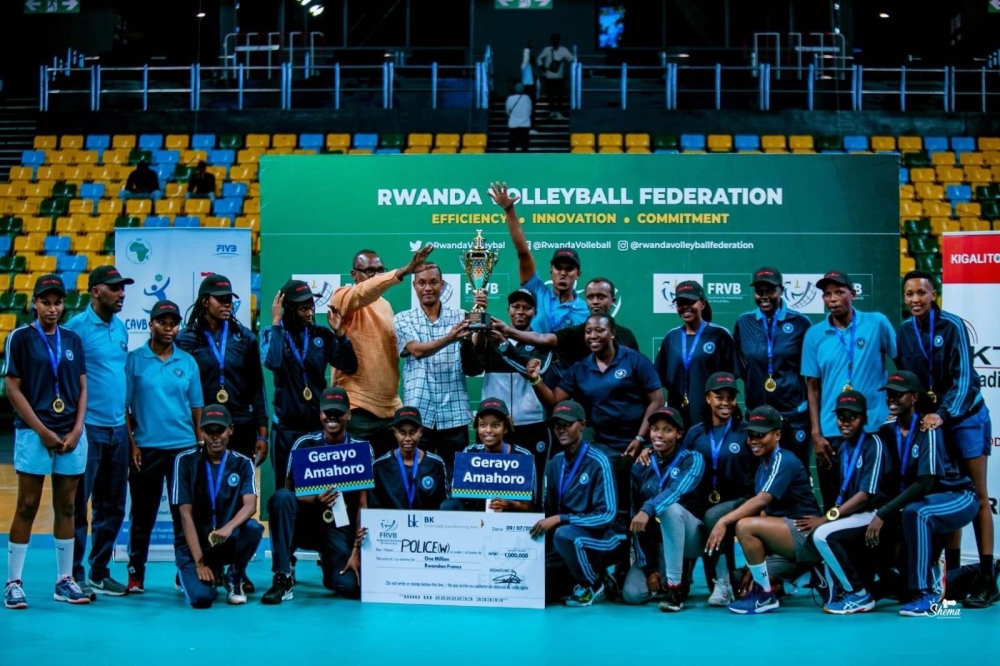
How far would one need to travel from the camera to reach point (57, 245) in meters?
16.9

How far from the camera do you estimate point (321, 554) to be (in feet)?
24.7

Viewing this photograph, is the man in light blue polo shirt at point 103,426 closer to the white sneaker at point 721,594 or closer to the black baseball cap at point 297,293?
the black baseball cap at point 297,293

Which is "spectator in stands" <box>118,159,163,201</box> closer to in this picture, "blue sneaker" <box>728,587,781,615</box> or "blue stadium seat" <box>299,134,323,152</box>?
"blue stadium seat" <box>299,134,323,152</box>

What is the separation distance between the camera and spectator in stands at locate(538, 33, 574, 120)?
18266 mm

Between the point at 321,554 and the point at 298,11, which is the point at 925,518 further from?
the point at 298,11

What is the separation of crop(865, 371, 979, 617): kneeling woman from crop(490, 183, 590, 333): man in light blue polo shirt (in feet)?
6.84

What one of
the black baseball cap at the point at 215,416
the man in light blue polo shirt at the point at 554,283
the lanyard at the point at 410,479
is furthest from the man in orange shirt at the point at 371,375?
the black baseball cap at the point at 215,416

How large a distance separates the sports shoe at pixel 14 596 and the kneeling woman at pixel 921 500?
4767 mm

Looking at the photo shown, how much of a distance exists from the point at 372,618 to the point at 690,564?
192cm

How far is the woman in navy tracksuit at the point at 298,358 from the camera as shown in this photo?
7734 mm

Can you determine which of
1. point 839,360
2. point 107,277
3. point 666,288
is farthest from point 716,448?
point 107,277

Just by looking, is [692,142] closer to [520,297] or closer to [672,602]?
[520,297]

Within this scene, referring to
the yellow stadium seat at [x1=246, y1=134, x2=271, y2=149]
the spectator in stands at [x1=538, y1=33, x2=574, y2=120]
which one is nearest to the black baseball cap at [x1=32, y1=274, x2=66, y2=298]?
the yellow stadium seat at [x1=246, y1=134, x2=271, y2=149]

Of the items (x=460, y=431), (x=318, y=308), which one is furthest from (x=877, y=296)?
(x=318, y=308)
